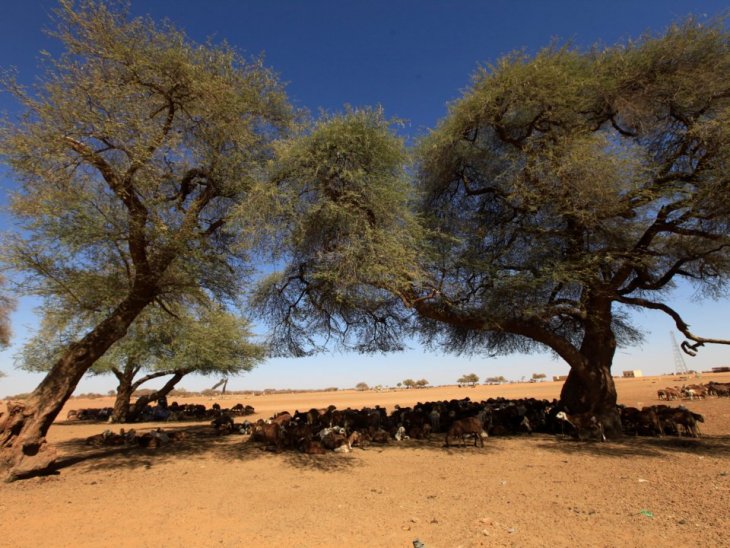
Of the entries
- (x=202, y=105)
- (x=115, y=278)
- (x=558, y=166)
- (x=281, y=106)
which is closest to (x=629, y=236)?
(x=558, y=166)

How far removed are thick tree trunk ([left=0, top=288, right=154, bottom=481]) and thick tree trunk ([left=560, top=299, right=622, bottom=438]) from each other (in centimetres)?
1210

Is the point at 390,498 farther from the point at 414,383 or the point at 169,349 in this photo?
the point at 414,383

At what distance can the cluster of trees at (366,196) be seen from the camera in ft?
31.7

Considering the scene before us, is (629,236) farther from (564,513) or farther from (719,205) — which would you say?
(564,513)

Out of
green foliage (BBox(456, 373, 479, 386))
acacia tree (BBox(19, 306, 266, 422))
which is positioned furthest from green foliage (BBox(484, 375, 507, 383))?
acacia tree (BBox(19, 306, 266, 422))

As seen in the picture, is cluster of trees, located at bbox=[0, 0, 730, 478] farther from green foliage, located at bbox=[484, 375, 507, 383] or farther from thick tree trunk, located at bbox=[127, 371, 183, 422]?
green foliage, located at bbox=[484, 375, 507, 383]

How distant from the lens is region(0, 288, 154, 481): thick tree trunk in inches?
352

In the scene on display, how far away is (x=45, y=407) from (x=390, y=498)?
7.86 meters

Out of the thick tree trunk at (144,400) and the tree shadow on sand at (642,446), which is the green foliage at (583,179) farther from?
the thick tree trunk at (144,400)

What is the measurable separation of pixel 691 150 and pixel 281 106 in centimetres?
1106

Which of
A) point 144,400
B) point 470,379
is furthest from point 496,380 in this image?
point 144,400

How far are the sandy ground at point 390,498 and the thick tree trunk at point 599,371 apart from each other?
1.39 meters

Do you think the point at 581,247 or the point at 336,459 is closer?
the point at 336,459

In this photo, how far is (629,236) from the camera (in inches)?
508
